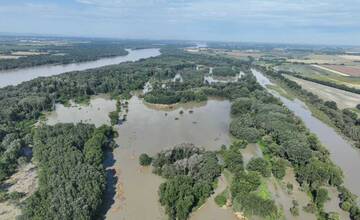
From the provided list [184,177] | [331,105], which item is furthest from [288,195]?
[331,105]

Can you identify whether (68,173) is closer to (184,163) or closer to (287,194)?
(184,163)

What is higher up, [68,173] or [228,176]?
[68,173]

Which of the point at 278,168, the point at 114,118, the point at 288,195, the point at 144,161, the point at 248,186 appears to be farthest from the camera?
the point at 114,118

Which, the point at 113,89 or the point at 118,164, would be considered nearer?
the point at 118,164

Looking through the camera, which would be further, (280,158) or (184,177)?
(280,158)

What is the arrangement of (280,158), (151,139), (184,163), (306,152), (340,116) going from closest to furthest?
(184,163), (306,152), (280,158), (151,139), (340,116)

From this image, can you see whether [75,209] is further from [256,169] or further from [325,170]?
[325,170]

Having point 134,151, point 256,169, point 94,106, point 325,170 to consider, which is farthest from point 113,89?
point 325,170
